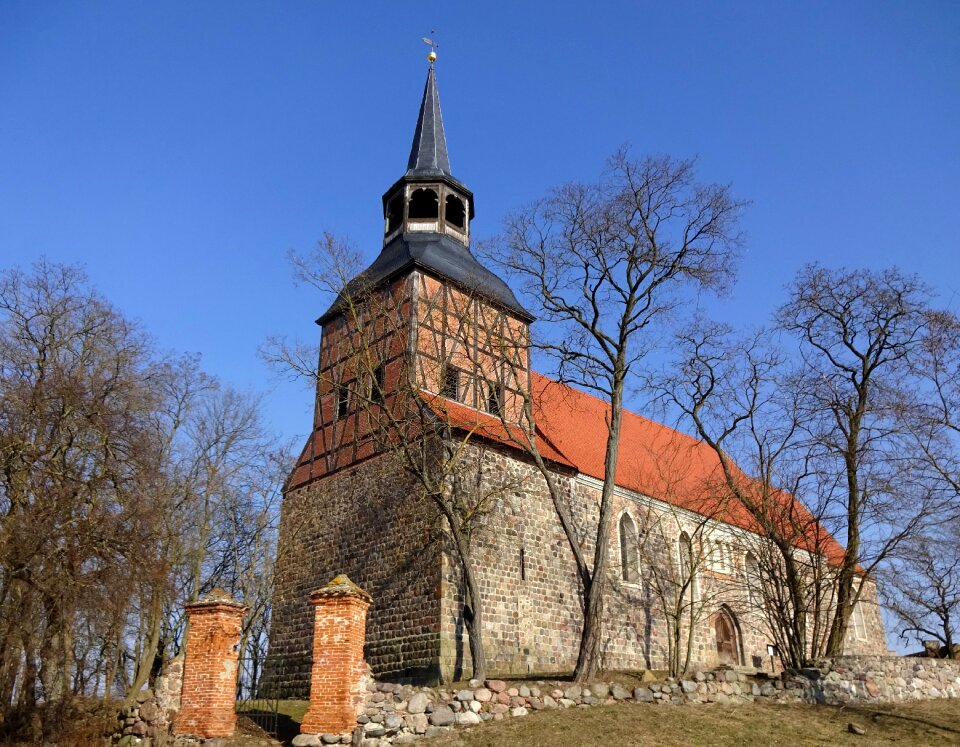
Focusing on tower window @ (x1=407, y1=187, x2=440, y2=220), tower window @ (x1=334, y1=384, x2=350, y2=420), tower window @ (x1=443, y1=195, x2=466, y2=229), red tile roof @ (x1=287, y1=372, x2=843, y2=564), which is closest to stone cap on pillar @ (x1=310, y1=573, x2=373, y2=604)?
Result: red tile roof @ (x1=287, y1=372, x2=843, y2=564)

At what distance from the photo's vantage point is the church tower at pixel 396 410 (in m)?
17.0

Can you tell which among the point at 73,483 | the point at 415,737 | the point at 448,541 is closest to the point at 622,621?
the point at 448,541

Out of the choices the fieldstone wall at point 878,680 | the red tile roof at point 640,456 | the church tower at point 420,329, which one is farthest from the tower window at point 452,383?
the fieldstone wall at point 878,680

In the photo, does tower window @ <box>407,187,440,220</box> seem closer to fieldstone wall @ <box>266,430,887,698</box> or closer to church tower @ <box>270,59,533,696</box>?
church tower @ <box>270,59,533,696</box>

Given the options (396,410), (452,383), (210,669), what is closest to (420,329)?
(452,383)

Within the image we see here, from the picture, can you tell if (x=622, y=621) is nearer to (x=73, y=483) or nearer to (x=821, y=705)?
(x=821, y=705)

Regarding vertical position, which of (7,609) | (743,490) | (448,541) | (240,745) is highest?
(743,490)

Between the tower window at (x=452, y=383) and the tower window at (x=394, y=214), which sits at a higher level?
the tower window at (x=394, y=214)

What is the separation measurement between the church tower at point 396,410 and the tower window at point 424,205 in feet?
0.12

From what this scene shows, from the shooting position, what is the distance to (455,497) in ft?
54.4

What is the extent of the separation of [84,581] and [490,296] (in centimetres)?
1128

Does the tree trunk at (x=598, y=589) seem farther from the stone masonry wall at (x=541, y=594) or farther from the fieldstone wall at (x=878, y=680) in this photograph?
the fieldstone wall at (x=878, y=680)

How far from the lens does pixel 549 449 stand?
20.4 meters

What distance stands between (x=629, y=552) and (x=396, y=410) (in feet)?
23.0
